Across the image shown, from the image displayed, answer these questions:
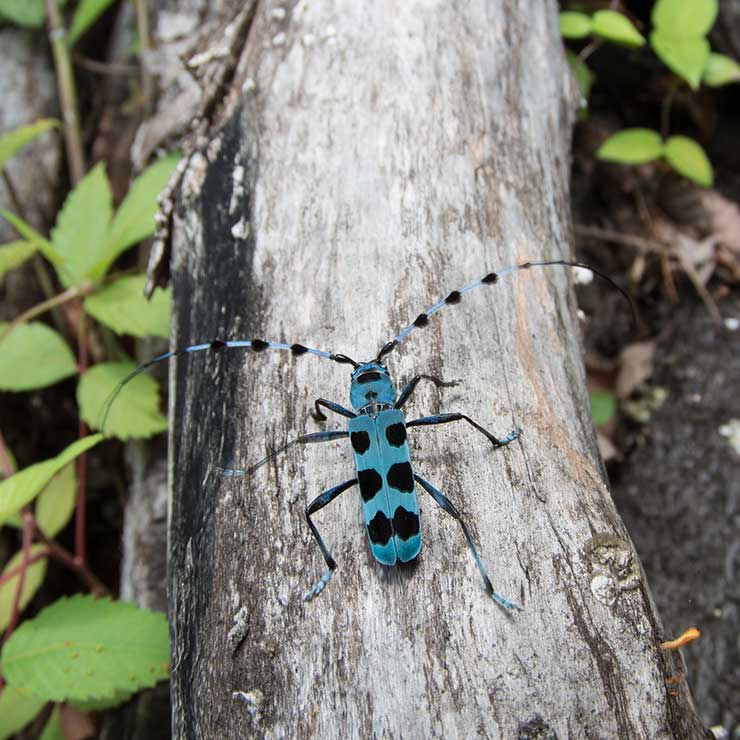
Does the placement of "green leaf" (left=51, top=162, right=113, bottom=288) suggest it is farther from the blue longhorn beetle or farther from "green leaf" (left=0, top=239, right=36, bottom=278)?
the blue longhorn beetle

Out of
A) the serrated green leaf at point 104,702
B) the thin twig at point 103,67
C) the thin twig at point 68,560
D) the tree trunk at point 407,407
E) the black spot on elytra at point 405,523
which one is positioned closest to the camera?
the tree trunk at point 407,407

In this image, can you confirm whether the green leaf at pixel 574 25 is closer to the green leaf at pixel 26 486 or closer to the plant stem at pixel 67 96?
the plant stem at pixel 67 96

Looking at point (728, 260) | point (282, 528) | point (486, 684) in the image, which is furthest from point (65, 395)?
point (728, 260)

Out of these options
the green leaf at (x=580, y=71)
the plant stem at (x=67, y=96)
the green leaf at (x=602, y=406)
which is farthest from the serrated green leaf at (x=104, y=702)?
the green leaf at (x=580, y=71)

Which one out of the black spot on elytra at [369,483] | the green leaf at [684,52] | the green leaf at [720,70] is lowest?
the black spot on elytra at [369,483]

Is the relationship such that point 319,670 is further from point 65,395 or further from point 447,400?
point 65,395

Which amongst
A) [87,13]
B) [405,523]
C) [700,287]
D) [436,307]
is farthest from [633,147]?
[87,13]

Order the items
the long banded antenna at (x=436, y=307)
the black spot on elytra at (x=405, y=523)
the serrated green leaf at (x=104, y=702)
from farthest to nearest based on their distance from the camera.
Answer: the serrated green leaf at (x=104, y=702), the long banded antenna at (x=436, y=307), the black spot on elytra at (x=405, y=523)

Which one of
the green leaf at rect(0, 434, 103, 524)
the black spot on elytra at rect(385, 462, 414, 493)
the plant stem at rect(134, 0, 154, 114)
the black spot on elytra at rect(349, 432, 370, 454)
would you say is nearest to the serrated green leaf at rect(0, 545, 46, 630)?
the green leaf at rect(0, 434, 103, 524)
